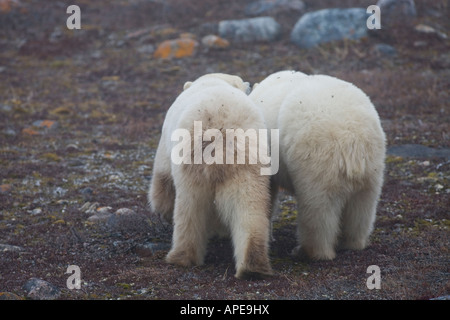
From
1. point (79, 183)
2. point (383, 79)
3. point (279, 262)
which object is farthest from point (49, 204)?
point (383, 79)

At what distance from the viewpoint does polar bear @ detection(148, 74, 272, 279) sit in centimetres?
476

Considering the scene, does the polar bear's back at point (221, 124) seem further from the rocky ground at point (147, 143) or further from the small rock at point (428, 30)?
the small rock at point (428, 30)

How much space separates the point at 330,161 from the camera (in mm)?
5078

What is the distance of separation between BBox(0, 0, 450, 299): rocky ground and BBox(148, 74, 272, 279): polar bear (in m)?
0.26

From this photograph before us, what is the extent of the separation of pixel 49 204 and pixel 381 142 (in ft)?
15.4

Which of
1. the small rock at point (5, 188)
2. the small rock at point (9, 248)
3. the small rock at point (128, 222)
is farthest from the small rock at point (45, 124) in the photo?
the small rock at point (9, 248)

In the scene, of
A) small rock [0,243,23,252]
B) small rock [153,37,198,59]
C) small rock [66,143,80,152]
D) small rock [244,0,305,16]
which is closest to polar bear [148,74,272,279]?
small rock [0,243,23,252]

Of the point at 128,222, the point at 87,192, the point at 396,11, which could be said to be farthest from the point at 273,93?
the point at 396,11

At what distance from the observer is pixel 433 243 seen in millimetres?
5633

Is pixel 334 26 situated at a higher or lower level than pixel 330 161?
higher

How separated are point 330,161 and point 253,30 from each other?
510 inches

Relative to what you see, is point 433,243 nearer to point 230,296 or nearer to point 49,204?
point 230,296

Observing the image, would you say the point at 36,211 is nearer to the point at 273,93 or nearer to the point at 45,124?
the point at 273,93

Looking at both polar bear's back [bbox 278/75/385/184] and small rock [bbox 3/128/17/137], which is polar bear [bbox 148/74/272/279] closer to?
polar bear's back [bbox 278/75/385/184]
